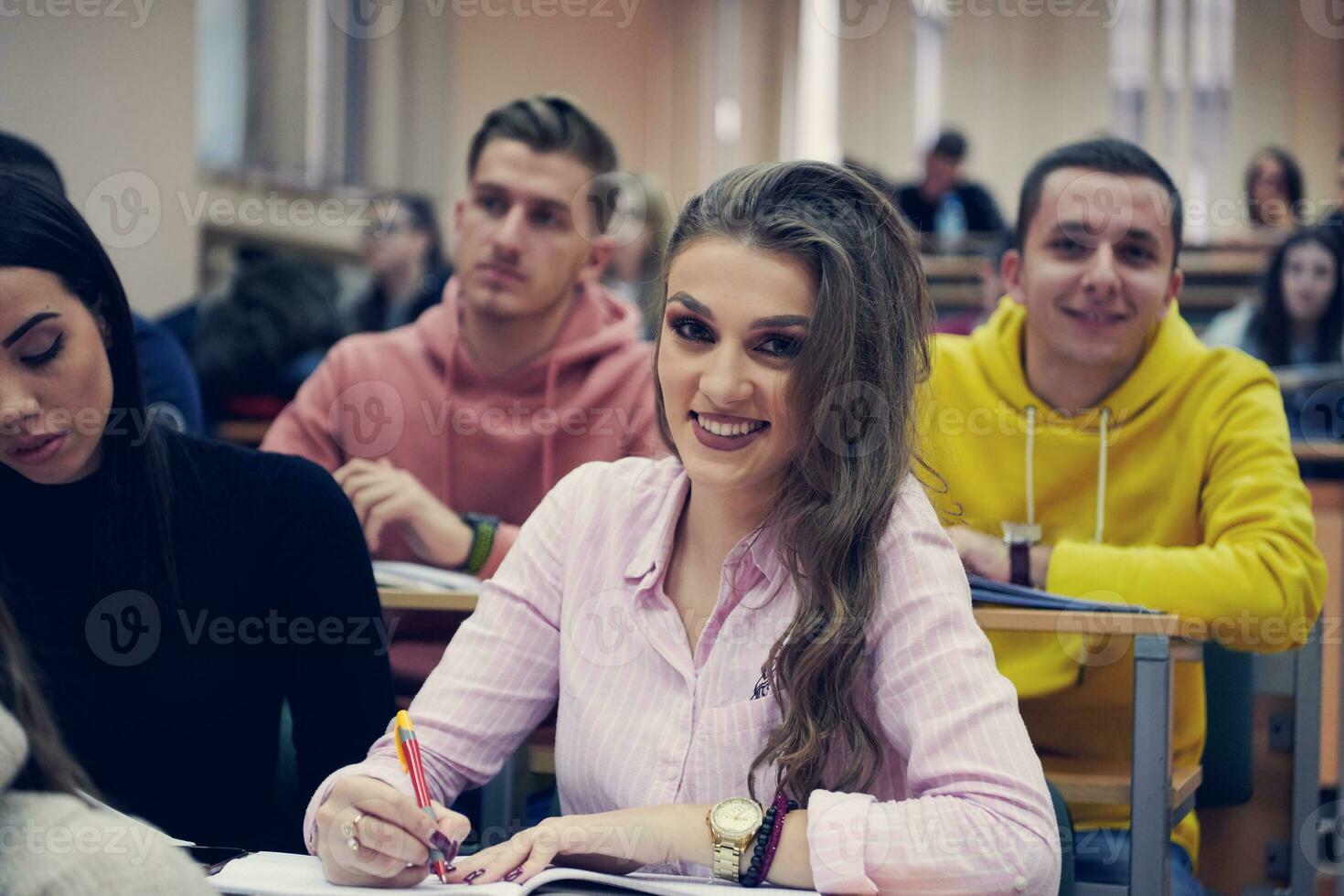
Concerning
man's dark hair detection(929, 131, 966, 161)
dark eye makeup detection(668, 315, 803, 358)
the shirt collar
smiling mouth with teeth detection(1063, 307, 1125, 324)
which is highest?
man's dark hair detection(929, 131, 966, 161)

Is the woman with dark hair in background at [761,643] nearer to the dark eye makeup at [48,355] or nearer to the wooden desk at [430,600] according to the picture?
the wooden desk at [430,600]

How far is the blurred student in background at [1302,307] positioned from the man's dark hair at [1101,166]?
2663mm

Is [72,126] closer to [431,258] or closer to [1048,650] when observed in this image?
[431,258]

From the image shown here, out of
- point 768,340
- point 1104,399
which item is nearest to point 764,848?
point 768,340

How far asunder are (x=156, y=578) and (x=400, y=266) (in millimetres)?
3876

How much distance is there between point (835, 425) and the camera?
1195 mm

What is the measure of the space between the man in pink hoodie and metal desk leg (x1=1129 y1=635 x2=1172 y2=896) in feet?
3.22

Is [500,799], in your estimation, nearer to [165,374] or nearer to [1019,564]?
[1019,564]

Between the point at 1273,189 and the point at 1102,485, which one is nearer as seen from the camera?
the point at 1102,485

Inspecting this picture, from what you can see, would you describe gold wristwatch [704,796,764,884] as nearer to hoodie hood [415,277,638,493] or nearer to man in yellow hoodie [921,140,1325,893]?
man in yellow hoodie [921,140,1325,893]

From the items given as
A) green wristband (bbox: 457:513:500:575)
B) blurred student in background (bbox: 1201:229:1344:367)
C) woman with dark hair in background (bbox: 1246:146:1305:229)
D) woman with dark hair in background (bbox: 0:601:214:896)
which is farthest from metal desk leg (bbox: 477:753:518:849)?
woman with dark hair in background (bbox: 1246:146:1305:229)

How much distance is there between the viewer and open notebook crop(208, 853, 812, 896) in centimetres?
91

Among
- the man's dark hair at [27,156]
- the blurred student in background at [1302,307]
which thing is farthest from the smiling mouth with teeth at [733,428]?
the blurred student in background at [1302,307]

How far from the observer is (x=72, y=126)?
11.7 ft
